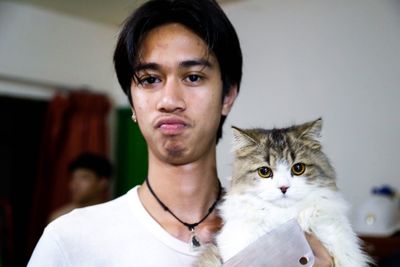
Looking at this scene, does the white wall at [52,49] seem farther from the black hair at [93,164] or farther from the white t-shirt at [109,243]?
the white t-shirt at [109,243]

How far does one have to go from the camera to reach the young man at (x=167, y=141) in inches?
49.0

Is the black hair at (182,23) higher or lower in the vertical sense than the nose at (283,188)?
higher

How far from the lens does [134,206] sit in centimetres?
134

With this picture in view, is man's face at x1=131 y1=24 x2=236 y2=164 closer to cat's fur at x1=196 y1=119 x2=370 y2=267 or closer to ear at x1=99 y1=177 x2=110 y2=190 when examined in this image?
cat's fur at x1=196 y1=119 x2=370 y2=267

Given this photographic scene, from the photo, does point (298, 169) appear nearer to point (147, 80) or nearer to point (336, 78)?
point (147, 80)

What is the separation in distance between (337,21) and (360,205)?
1191mm

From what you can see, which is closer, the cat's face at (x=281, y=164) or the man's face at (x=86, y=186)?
the cat's face at (x=281, y=164)

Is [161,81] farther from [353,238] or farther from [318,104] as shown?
[318,104]

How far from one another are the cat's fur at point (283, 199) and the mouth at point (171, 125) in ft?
0.56

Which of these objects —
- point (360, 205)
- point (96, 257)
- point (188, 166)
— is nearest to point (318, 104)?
point (360, 205)

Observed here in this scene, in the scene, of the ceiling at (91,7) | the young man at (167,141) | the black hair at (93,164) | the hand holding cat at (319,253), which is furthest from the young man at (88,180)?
the hand holding cat at (319,253)

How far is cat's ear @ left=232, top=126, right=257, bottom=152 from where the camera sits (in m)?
1.35

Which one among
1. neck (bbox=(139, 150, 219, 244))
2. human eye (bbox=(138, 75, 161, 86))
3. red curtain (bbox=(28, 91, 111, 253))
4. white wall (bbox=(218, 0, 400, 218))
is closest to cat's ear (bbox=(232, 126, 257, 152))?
neck (bbox=(139, 150, 219, 244))

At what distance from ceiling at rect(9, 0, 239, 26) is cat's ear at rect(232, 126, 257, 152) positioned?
8.24 feet
